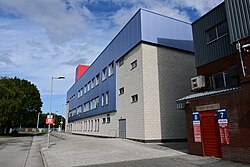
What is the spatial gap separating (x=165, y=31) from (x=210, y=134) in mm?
13434

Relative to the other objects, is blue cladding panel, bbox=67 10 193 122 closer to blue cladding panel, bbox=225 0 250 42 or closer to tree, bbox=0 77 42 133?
blue cladding panel, bbox=225 0 250 42

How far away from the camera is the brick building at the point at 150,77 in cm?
2031

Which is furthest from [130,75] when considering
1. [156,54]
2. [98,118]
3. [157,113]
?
[98,118]

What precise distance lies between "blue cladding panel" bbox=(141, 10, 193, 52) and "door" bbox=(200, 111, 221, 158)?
11.2 meters

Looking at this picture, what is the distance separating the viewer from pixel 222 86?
Answer: 513 inches

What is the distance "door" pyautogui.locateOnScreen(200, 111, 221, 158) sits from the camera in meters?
11.6

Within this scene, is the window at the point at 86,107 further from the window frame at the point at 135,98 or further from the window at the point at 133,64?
the window at the point at 133,64

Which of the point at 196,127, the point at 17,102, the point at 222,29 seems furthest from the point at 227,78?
the point at 17,102

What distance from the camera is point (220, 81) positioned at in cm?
1325

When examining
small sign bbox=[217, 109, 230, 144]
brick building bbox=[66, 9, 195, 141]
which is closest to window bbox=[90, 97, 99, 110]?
brick building bbox=[66, 9, 195, 141]

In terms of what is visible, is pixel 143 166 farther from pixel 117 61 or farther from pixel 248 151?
pixel 117 61

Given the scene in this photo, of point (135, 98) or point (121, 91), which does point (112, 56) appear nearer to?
point (121, 91)

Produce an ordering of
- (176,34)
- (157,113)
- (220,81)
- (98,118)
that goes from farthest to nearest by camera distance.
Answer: (98,118)
(176,34)
(157,113)
(220,81)

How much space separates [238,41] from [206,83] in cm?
378
